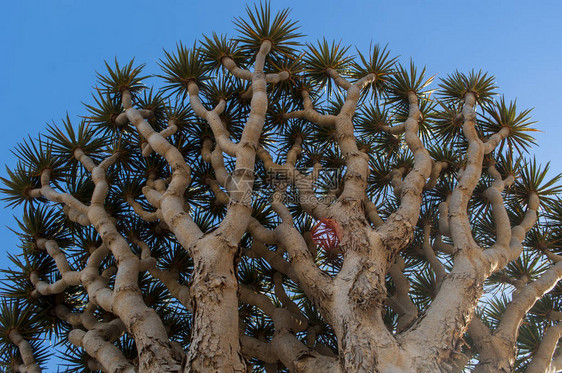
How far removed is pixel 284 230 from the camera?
4.33 metres

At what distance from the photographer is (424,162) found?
4.75 metres

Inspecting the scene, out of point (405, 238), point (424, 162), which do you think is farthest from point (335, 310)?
point (424, 162)

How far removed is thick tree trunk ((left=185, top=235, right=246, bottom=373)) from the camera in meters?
3.00

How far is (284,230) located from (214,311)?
1.30 metres

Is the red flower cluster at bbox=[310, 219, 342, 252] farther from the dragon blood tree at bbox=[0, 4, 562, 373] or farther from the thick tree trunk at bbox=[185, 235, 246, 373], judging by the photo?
the thick tree trunk at bbox=[185, 235, 246, 373]

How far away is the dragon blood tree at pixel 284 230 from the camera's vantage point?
3516mm

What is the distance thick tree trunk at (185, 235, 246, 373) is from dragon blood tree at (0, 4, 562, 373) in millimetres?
14

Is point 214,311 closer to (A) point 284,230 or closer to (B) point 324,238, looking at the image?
(A) point 284,230

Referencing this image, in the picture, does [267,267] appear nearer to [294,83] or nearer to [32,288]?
[294,83]

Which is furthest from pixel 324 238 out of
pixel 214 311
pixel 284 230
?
pixel 214 311

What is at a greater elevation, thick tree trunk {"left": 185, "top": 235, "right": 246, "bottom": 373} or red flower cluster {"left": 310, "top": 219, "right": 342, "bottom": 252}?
red flower cluster {"left": 310, "top": 219, "right": 342, "bottom": 252}

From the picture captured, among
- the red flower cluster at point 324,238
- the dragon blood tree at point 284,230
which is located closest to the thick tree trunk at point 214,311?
the dragon blood tree at point 284,230

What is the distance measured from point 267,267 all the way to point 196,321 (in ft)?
9.14

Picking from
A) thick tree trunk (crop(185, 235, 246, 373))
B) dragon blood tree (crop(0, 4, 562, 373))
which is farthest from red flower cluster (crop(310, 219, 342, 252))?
thick tree trunk (crop(185, 235, 246, 373))
